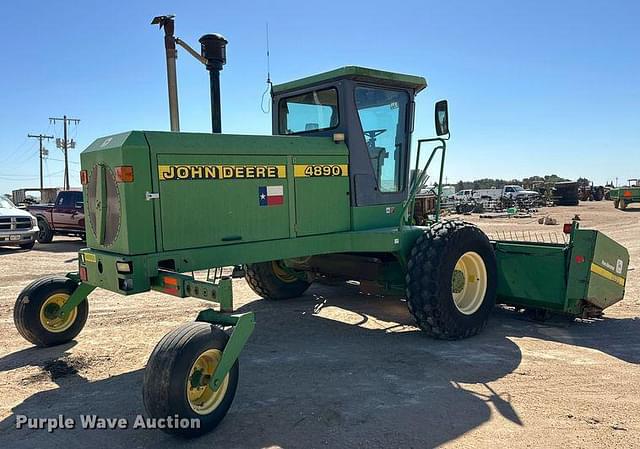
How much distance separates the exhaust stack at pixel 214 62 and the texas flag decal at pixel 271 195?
5.72ft

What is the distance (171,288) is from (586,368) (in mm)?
3692

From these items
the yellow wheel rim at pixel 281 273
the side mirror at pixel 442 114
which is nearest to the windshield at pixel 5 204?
the yellow wheel rim at pixel 281 273

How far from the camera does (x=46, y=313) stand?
5590 mm

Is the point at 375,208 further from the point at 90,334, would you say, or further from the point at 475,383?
the point at 90,334

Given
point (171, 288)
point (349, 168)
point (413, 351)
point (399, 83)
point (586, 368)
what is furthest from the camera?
point (399, 83)

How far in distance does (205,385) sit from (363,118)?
3391 millimetres

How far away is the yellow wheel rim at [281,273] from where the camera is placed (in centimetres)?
759

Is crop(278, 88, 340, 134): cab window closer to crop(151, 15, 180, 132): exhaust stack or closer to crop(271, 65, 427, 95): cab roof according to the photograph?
crop(271, 65, 427, 95): cab roof

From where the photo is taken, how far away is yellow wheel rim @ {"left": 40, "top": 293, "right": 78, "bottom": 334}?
552cm

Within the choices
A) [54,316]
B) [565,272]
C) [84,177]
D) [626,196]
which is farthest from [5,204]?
[626,196]

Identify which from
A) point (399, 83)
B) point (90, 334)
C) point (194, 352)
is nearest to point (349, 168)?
point (399, 83)

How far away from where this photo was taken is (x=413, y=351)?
5.34m

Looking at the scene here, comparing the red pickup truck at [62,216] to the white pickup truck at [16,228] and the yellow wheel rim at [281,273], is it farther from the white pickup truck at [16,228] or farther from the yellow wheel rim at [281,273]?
the yellow wheel rim at [281,273]

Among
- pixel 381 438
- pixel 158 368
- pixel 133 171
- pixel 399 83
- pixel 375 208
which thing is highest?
pixel 399 83
